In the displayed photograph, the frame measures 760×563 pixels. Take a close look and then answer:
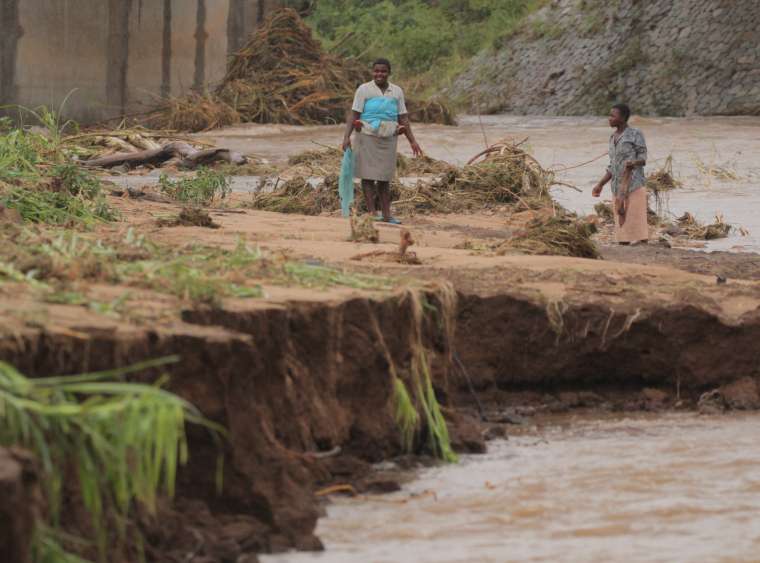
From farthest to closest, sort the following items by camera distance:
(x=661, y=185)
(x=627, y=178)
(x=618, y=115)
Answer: (x=661, y=185)
(x=627, y=178)
(x=618, y=115)

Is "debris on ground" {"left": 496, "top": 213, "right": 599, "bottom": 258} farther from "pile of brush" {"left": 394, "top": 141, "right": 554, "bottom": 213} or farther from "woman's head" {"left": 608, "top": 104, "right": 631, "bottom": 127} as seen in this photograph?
"pile of brush" {"left": 394, "top": 141, "right": 554, "bottom": 213}

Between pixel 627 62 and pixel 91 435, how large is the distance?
72.9 ft

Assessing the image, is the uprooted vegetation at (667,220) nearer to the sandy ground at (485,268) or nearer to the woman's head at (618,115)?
the woman's head at (618,115)

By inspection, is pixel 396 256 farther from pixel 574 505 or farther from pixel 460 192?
pixel 460 192

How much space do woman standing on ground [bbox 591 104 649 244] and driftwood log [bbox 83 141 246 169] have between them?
6111 mm

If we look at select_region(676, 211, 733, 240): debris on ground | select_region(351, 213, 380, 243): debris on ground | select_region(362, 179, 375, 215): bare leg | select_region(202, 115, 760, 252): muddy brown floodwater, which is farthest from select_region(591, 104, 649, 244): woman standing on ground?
select_region(351, 213, 380, 243): debris on ground

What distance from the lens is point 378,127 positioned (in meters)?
10.2

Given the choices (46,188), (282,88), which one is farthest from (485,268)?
(282,88)

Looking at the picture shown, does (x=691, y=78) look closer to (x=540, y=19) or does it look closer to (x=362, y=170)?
(x=540, y=19)

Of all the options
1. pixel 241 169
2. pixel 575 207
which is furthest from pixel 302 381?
pixel 241 169

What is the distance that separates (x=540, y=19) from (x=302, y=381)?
23.3 metres

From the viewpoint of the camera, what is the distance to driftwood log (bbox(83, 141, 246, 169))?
15.0 meters

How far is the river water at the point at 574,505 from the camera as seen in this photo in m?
4.27

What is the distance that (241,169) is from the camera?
1476 centimetres
